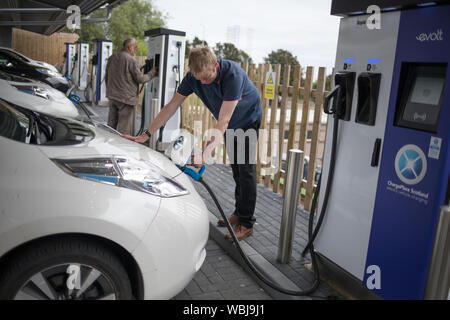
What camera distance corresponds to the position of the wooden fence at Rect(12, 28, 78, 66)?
26.1 meters

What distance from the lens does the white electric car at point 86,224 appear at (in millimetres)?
1962

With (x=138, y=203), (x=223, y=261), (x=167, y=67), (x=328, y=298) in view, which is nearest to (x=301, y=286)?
(x=328, y=298)

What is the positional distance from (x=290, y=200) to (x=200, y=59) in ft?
4.50

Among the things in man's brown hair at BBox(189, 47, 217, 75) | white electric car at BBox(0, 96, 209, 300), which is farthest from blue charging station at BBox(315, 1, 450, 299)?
white electric car at BBox(0, 96, 209, 300)

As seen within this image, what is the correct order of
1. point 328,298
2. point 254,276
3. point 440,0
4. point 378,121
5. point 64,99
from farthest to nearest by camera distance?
1. point 64,99
2. point 254,276
3. point 328,298
4. point 378,121
5. point 440,0

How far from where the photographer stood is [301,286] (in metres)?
3.13

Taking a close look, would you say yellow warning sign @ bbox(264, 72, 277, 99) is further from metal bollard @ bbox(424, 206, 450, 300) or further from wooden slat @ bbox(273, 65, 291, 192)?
metal bollard @ bbox(424, 206, 450, 300)

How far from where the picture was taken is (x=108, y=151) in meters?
2.55

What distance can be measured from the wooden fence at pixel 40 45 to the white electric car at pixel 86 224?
2748 centimetres

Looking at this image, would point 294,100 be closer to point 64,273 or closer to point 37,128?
point 37,128

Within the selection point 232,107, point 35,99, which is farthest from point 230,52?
point 232,107

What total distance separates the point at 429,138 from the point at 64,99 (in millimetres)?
6865

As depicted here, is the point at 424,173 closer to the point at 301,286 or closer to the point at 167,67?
the point at 301,286
